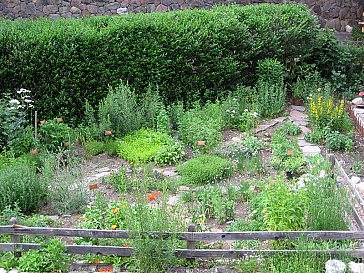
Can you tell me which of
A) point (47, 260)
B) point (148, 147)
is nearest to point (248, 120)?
point (148, 147)

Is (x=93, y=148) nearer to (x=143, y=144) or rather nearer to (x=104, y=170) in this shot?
(x=104, y=170)

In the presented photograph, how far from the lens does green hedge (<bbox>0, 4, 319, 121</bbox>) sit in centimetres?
891

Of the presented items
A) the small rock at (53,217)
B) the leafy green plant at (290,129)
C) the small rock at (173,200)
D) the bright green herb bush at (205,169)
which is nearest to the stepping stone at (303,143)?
the leafy green plant at (290,129)

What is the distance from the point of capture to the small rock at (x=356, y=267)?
205 inches

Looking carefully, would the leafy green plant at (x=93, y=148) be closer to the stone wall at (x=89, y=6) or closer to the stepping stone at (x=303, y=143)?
the stepping stone at (x=303, y=143)

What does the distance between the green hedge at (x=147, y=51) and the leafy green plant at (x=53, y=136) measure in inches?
25.5

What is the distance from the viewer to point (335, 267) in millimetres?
5199

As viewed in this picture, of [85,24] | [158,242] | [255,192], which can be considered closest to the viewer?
[158,242]

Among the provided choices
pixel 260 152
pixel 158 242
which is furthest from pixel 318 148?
pixel 158 242

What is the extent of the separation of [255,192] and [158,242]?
1.84m

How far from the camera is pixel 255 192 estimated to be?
6.86 meters

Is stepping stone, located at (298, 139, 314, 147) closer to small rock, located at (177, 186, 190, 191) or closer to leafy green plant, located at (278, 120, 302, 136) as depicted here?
leafy green plant, located at (278, 120, 302, 136)

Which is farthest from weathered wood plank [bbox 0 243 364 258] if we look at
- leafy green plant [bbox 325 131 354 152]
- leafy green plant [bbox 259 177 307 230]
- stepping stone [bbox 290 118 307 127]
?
stepping stone [bbox 290 118 307 127]

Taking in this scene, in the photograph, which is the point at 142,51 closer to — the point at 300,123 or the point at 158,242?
the point at 300,123
